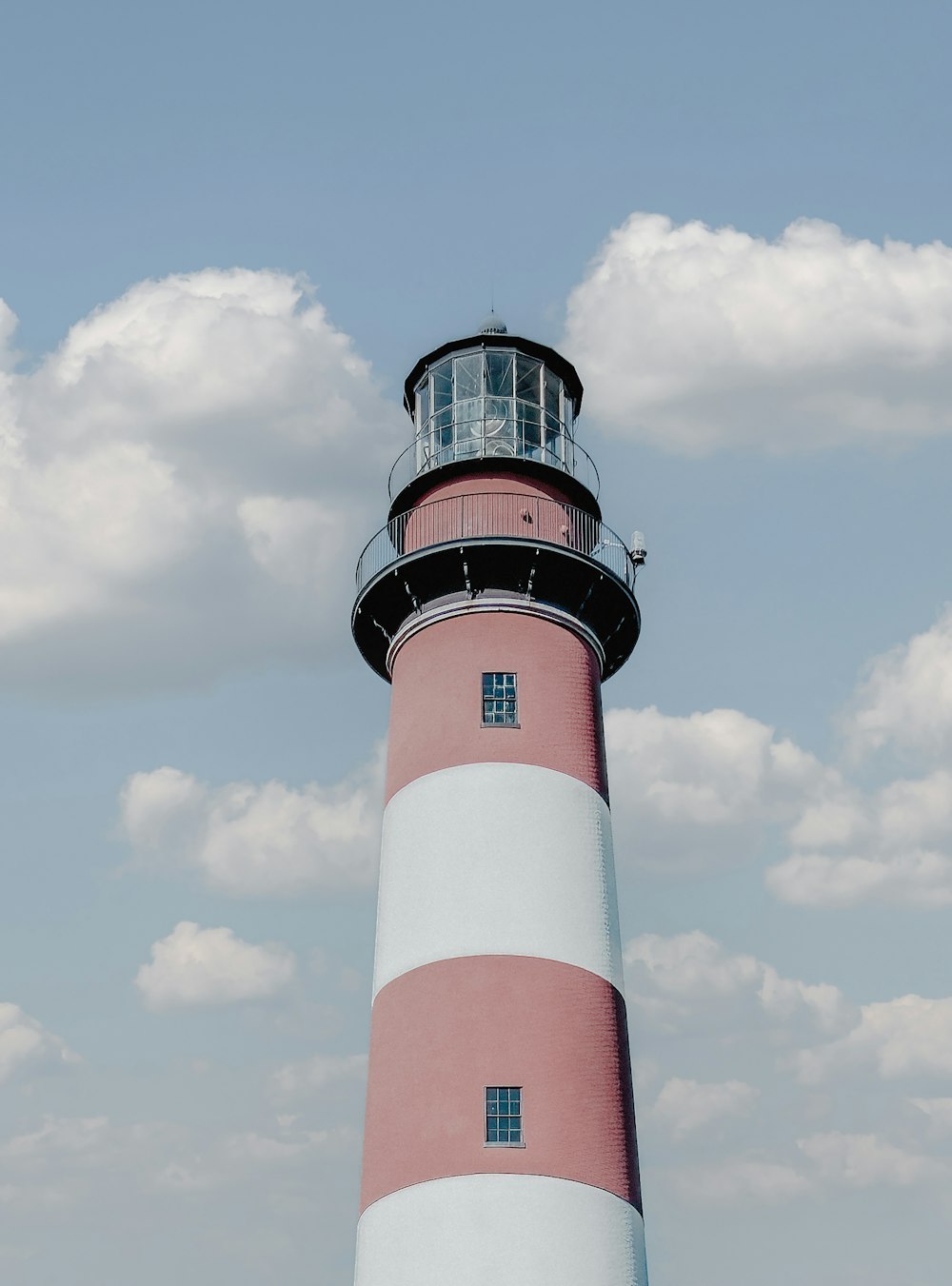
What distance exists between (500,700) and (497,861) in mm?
3193

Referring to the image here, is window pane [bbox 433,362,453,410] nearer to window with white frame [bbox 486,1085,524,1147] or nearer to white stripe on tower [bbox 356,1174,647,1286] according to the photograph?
window with white frame [bbox 486,1085,524,1147]

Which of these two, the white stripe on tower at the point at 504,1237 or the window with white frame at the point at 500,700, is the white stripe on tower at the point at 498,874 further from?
the white stripe on tower at the point at 504,1237

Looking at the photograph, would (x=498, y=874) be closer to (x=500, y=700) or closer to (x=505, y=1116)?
(x=500, y=700)

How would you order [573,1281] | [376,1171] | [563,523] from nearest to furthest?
[573,1281], [376,1171], [563,523]

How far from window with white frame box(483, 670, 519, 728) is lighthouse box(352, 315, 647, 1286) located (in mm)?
39

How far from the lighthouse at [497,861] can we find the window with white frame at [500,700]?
0.13 feet

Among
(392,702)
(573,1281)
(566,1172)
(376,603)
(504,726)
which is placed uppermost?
(376,603)

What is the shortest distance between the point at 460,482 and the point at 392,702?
4.64 metres

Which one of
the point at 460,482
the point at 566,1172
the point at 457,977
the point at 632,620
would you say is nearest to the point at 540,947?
the point at 457,977

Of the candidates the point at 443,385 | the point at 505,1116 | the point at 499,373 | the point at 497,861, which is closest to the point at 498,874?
the point at 497,861

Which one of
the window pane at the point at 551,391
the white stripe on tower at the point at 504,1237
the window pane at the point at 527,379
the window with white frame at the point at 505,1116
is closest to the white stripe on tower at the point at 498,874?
the window with white frame at the point at 505,1116

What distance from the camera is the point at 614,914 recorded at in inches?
1008

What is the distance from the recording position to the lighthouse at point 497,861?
877 inches

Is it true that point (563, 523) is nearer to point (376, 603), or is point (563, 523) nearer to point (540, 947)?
point (376, 603)
